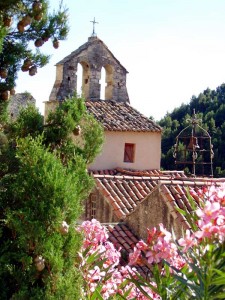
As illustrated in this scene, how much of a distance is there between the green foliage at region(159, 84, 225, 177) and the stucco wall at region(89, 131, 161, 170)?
14823 millimetres

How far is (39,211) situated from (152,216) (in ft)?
20.2

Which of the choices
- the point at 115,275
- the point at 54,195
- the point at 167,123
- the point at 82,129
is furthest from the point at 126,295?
the point at 167,123

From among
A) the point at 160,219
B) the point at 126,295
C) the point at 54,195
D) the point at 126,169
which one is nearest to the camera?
the point at 54,195

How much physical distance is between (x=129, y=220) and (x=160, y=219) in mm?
1250

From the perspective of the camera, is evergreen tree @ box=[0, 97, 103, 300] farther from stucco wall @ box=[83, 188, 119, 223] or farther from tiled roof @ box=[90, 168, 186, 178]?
tiled roof @ box=[90, 168, 186, 178]

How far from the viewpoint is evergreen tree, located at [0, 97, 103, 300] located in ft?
12.3

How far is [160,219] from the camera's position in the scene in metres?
9.54

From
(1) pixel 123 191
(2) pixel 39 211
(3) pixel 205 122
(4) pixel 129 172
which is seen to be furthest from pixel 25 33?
(3) pixel 205 122

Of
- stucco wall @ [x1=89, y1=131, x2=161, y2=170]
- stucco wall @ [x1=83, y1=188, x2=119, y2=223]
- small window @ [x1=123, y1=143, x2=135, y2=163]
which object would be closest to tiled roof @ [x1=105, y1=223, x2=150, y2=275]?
stucco wall @ [x1=83, y1=188, x2=119, y2=223]

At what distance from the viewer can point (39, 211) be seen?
150 inches

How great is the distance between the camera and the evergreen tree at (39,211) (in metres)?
3.76

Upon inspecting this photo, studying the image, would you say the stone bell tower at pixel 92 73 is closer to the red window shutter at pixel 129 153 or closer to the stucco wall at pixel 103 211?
the red window shutter at pixel 129 153

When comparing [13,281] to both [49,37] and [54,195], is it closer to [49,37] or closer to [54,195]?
[54,195]

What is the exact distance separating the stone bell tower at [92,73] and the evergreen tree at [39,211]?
10.6m
